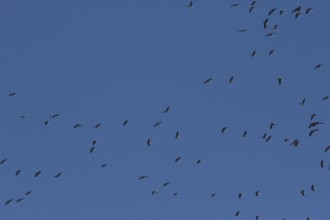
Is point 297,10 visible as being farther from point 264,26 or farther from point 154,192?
point 154,192

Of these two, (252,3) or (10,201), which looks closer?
(252,3)

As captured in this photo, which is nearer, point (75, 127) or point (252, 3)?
point (252, 3)

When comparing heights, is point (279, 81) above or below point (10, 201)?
above

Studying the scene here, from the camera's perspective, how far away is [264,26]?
78.3 m

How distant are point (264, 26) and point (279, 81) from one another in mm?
5407

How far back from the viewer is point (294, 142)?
82000 mm

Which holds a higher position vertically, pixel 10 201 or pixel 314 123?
pixel 314 123

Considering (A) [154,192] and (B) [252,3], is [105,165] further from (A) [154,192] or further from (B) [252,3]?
(B) [252,3]

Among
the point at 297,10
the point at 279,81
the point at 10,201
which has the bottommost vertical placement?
the point at 10,201

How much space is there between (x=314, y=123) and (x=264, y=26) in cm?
1009

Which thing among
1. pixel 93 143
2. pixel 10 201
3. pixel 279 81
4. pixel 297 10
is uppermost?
pixel 297 10

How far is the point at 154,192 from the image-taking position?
81.8 meters

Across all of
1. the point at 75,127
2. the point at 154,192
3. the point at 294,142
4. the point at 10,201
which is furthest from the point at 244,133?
the point at 10,201

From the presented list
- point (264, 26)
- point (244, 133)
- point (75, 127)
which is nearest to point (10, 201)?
point (75, 127)
